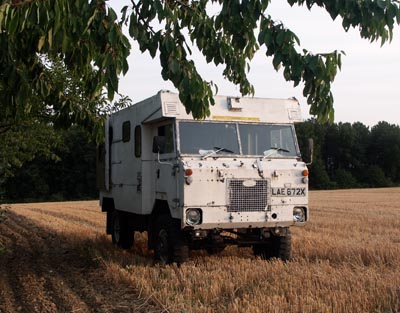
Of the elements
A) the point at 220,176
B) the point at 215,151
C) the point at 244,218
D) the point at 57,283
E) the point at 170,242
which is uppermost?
the point at 215,151

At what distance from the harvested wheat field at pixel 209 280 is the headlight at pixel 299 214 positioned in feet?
2.01

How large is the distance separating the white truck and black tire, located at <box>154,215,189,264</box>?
0.05 ft

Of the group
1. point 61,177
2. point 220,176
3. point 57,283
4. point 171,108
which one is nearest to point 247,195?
point 220,176

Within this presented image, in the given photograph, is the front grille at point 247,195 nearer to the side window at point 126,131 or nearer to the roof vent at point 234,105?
the roof vent at point 234,105

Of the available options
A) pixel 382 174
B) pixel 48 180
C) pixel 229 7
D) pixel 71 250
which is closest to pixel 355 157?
pixel 382 174

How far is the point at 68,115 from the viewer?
7.86m

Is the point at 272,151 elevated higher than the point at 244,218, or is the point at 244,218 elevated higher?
the point at 272,151

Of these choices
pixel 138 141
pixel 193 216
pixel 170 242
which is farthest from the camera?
pixel 138 141

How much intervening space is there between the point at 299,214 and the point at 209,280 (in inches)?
93.1

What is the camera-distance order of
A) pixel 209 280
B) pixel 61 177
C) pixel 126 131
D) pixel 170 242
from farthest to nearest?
pixel 61 177 → pixel 126 131 → pixel 170 242 → pixel 209 280

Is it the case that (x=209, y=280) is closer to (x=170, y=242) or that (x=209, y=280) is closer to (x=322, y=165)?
(x=170, y=242)

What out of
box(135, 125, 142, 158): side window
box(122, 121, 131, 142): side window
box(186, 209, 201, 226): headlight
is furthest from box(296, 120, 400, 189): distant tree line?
box(186, 209, 201, 226): headlight

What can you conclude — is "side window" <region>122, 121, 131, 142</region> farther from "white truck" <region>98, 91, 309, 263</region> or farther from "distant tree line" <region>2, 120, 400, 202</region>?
"distant tree line" <region>2, 120, 400, 202</region>

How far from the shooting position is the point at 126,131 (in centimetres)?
1042
